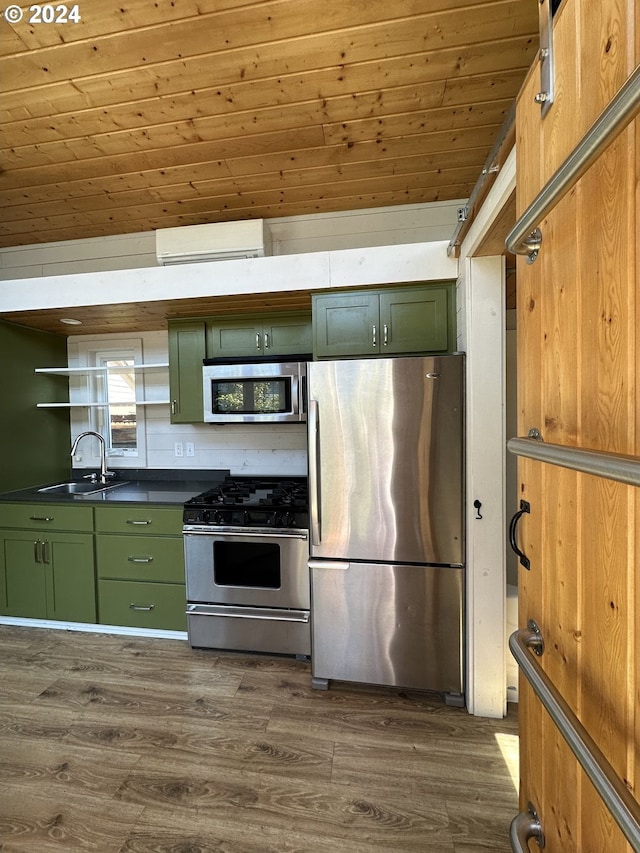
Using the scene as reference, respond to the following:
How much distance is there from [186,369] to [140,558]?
1290mm

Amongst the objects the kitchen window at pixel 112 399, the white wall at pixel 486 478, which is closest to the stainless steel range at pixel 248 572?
the white wall at pixel 486 478

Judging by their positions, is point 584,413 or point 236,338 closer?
point 584,413

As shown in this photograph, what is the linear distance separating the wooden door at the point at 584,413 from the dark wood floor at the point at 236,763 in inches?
31.2

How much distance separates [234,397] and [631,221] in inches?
91.4

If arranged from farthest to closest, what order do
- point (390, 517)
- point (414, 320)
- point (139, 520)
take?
point (139, 520)
point (414, 320)
point (390, 517)

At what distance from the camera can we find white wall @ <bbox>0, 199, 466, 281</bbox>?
8.80 ft

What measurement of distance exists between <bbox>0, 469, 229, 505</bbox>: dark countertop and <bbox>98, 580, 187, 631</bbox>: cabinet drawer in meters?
0.54

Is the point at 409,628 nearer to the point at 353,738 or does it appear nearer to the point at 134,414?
the point at 353,738

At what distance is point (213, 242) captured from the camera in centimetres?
259

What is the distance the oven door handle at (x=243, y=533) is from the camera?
229 centimetres

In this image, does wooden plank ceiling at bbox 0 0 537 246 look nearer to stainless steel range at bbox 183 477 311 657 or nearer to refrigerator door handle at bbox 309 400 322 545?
refrigerator door handle at bbox 309 400 322 545

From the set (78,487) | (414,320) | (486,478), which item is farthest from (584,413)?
(78,487)

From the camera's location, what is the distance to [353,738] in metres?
1.81

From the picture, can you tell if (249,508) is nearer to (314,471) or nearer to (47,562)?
(314,471)
